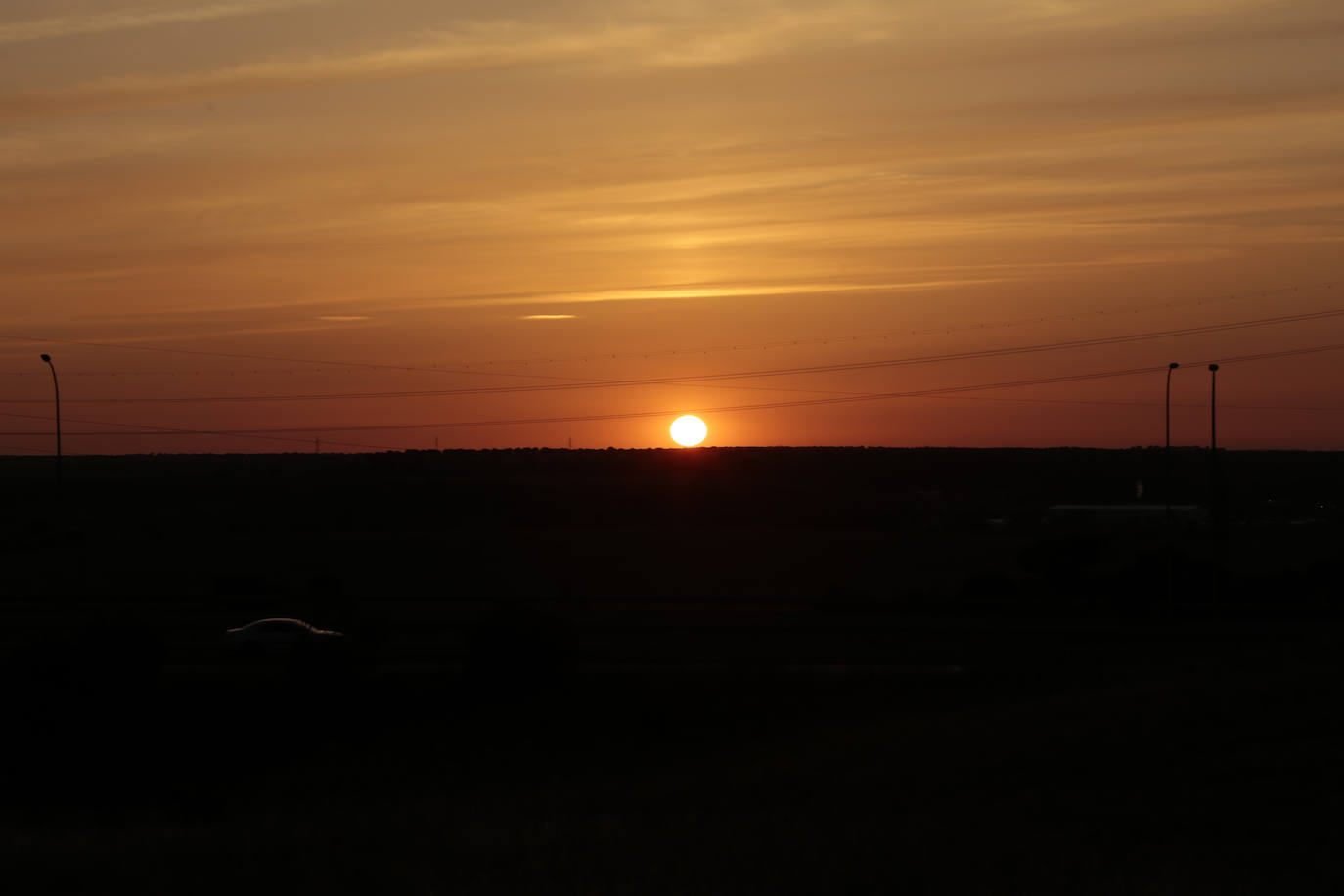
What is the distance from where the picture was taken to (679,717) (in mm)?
29016

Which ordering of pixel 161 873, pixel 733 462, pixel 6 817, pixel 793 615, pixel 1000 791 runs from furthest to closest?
pixel 733 462
pixel 793 615
pixel 6 817
pixel 1000 791
pixel 161 873

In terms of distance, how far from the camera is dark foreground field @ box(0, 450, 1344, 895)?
1259cm

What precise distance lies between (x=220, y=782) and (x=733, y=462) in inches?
5557

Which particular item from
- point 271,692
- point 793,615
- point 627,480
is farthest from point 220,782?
point 627,480

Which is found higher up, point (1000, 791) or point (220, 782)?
point (1000, 791)

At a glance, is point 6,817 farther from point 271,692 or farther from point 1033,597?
point 1033,597

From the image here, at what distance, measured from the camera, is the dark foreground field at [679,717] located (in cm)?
1259

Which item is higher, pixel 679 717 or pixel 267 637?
pixel 267 637

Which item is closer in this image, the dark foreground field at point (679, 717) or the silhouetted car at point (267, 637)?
the dark foreground field at point (679, 717)

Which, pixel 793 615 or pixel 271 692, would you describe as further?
pixel 793 615

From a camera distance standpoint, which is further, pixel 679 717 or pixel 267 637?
pixel 267 637

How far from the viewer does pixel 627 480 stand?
132m

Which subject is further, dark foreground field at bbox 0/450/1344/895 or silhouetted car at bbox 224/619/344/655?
silhouetted car at bbox 224/619/344/655

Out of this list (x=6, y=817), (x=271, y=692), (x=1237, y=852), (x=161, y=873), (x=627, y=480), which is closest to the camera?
(x=161, y=873)
